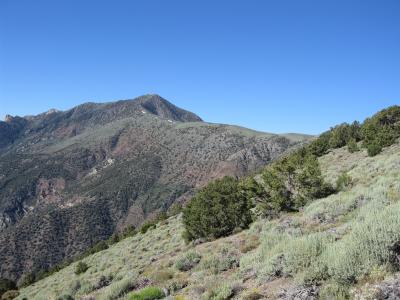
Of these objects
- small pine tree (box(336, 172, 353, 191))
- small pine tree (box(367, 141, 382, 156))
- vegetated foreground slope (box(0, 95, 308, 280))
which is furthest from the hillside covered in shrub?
vegetated foreground slope (box(0, 95, 308, 280))

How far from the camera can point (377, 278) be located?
6000mm

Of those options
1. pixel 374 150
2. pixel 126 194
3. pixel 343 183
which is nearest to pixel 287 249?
pixel 343 183

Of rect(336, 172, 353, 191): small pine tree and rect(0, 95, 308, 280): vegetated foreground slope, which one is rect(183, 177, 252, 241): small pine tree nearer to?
rect(336, 172, 353, 191): small pine tree

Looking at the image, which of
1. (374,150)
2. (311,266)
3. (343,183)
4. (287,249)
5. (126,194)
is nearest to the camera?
(311,266)

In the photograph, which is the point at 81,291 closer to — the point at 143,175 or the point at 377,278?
the point at 377,278

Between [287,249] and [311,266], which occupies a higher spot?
[287,249]

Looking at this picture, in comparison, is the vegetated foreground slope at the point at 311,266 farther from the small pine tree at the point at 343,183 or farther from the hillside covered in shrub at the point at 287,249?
the small pine tree at the point at 343,183

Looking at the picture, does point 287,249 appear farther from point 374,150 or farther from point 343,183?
point 374,150

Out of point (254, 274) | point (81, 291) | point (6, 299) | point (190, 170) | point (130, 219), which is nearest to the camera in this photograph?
point (254, 274)

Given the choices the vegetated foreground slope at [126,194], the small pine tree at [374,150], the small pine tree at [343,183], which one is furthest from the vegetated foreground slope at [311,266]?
the vegetated foreground slope at [126,194]

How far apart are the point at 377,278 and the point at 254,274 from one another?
3160 mm

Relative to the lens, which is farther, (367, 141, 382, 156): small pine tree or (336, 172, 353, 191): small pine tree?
(367, 141, 382, 156): small pine tree

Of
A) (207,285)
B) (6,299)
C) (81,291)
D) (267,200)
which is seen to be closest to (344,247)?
(207,285)

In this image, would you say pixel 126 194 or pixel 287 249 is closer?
pixel 287 249
